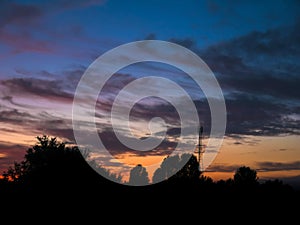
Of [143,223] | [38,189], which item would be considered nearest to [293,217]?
[143,223]

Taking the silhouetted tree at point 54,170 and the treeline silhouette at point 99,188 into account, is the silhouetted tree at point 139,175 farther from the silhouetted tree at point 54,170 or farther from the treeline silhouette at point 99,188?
the treeline silhouette at point 99,188

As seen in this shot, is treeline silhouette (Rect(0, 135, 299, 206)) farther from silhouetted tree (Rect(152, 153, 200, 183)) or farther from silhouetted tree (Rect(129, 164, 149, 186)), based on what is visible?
silhouetted tree (Rect(152, 153, 200, 183))

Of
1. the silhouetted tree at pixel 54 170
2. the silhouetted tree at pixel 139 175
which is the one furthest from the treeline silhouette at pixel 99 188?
the silhouetted tree at pixel 139 175

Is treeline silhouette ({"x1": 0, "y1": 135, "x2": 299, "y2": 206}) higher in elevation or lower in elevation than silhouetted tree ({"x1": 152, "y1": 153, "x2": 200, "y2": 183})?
lower

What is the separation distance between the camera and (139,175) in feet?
283

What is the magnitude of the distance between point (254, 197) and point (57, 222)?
18.5m

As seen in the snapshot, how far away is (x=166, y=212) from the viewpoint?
30.4m

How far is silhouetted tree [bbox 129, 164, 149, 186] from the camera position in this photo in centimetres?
8569

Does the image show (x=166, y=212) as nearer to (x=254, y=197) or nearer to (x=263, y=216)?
(x=263, y=216)

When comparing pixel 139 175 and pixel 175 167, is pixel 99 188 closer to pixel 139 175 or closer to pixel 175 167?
pixel 139 175

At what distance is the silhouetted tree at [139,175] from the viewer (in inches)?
3374

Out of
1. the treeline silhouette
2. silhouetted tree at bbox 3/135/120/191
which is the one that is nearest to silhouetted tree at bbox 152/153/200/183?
silhouetted tree at bbox 3/135/120/191

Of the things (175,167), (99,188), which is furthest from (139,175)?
(99,188)

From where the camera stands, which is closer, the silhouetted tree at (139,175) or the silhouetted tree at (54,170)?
the silhouetted tree at (54,170)
